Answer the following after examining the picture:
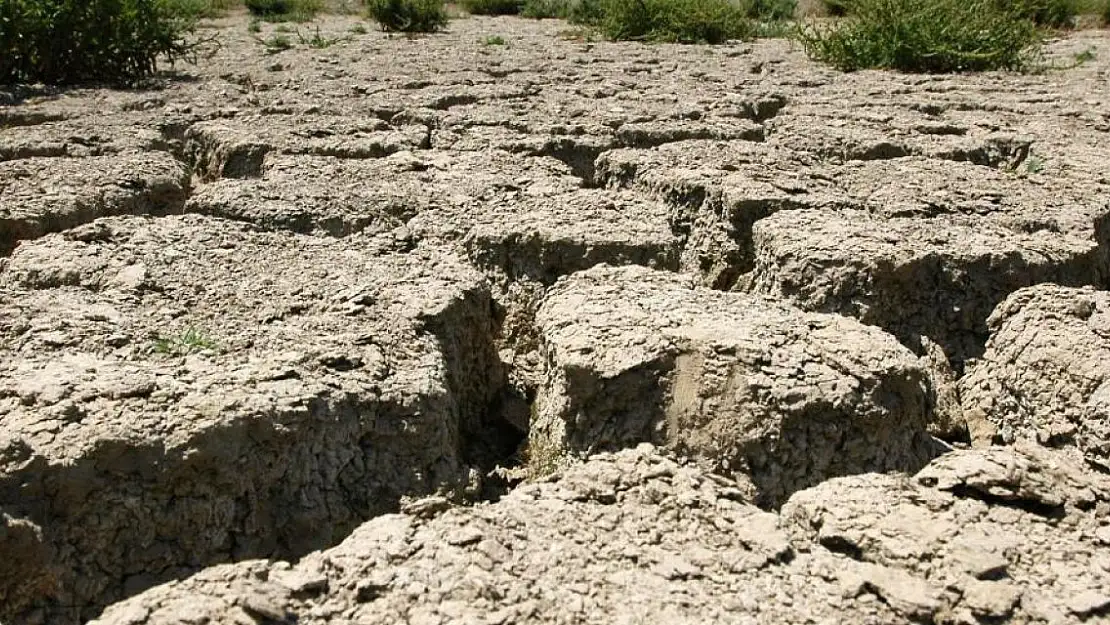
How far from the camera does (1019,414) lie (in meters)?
1.68

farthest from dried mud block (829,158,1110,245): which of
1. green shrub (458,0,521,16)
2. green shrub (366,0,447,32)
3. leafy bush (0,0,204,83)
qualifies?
green shrub (458,0,521,16)

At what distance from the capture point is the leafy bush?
13.0ft

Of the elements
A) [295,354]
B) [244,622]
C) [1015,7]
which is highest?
[1015,7]

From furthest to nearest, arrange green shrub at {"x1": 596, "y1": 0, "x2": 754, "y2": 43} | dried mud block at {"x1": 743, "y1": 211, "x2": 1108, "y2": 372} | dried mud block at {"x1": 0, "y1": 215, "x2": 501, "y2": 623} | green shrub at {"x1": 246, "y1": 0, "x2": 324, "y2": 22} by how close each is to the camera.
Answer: green shrub at {"x1": 246, "y1": 0, "x2": 324, "y2": 22} < green shrub at {"x1": 596, "y1": 0, "x2": 754, "y2": 43} < dried mud block at {"x1": 743, "y1": 211, "x2": 1108, "y2": 372} < dried mud block at {"x1": 0, "y1": 215, "x2": 501, "y2": 623}

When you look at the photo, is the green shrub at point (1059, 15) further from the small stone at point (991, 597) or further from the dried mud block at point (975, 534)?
the small stone at point (991, 597)

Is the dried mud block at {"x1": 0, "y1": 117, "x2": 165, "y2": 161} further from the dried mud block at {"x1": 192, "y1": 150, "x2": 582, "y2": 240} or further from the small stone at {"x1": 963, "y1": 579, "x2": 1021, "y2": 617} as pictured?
the small stone at {"x1": 963, "y1": 579, "x2": 1021, "y2": 617}

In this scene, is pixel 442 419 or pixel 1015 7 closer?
pixel 442 419

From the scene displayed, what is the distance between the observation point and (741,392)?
1490mm

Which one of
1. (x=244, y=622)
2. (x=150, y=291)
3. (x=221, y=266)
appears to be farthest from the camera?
(x=221, y=266)

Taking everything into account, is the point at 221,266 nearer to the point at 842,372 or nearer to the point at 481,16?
the point at 842,372

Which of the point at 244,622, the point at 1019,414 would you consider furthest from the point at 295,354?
the point at 1019,414

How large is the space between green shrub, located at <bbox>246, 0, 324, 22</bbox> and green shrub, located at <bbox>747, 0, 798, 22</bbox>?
3440mm

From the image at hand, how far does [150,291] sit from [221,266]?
0.15 metres

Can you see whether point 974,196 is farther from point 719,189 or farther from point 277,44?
point 277,44
